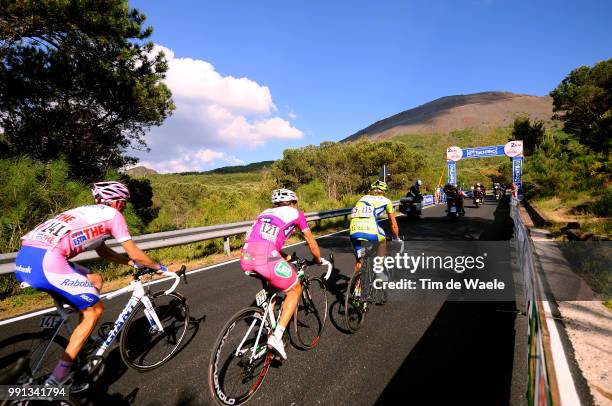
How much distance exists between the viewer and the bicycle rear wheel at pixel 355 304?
4.33m

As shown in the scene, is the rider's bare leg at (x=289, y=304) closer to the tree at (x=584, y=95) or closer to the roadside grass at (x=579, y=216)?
the roadside grass at (x=579, y=216)

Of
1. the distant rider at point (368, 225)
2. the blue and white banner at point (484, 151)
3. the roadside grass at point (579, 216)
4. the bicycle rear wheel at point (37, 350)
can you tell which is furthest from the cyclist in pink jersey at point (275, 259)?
the blue and white banner at point (484, 151)

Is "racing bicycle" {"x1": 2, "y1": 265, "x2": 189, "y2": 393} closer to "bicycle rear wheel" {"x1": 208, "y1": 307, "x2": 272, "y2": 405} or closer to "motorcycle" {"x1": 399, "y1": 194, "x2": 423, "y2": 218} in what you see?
"bicycle rear wheel" {"x1": 208, "y1": 307, "x2": 272, "y2": 405}

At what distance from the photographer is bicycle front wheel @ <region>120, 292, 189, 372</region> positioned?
3434 mm

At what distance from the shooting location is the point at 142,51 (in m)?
12.5

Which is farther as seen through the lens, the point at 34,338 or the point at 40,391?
the point at 34,338

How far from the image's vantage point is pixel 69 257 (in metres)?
2.82

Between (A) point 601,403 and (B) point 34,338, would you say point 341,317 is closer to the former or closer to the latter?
(A) point 601,403

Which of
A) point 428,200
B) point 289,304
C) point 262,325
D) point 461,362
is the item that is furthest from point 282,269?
point 428,200

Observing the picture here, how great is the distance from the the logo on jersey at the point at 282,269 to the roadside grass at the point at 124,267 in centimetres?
469

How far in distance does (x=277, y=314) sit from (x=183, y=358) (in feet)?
4.03

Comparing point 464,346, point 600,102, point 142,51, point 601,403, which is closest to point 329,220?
point 142,51

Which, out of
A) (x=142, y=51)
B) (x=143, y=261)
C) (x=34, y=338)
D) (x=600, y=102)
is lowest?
(x=34, y=338)

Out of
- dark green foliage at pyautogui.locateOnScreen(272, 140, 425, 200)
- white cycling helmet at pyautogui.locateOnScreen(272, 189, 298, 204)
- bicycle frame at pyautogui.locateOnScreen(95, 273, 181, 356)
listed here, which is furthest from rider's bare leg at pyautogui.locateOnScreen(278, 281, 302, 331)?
dark green foliage at pyautogui.locateOnScreen(272, 140, 425, 200)
